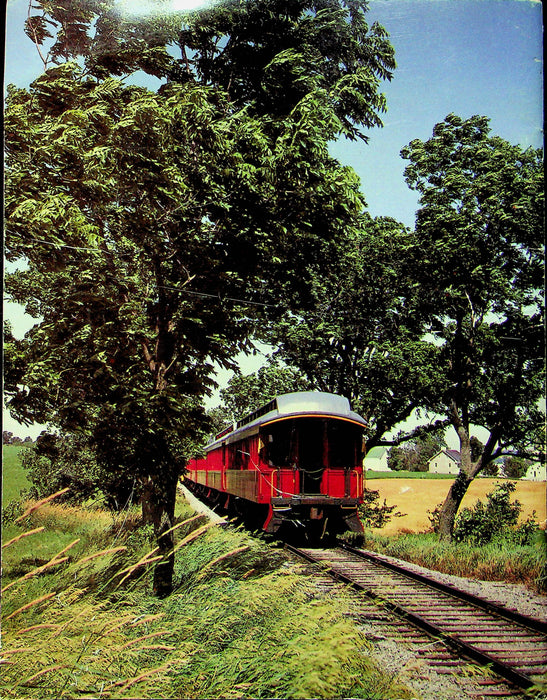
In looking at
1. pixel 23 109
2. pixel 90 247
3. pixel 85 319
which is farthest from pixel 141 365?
pixel 23 109

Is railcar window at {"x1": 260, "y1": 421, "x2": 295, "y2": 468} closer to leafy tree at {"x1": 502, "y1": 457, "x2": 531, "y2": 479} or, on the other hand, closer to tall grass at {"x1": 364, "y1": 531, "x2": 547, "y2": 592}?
tall grass at {"x1": 364, "y1": 531, "x2": 547, "y2": 592}

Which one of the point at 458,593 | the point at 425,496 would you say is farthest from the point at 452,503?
the point at 458,593

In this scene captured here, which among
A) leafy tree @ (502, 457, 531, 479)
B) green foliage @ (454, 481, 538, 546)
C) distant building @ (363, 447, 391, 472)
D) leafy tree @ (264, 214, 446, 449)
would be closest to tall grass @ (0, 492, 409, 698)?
distant building @ (363, 447, 391, 472)

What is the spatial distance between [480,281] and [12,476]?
365 centimetres

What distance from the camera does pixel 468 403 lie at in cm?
379

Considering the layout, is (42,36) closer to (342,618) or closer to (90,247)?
(90,247)

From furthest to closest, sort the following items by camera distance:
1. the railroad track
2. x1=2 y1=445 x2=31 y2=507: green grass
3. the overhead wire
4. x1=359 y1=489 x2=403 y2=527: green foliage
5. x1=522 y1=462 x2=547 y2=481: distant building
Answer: the overhead wire
x1=359 y1=489 x2=403 y2=527: green foliage
x1=2 y1=445 x2=31 y2=507: green grass
the railroad track
x1=522 y1=462 x2=547 y2=481: distant building

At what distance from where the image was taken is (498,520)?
3.84 meters

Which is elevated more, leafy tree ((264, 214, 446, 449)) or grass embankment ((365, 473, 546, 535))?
leafy tree ((264, 214, 446, 449))

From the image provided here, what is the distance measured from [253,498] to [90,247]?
2459 mm

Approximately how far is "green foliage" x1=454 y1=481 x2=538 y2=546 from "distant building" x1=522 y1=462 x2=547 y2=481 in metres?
0.15

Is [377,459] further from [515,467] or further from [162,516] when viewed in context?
[162,516]

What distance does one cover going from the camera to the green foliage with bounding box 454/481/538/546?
3737 mm

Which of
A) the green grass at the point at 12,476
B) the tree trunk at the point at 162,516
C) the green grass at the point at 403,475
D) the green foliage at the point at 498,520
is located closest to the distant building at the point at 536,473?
the green foliage at the point at 498,520
